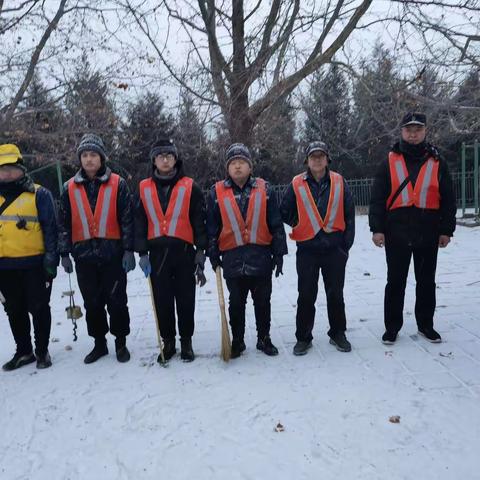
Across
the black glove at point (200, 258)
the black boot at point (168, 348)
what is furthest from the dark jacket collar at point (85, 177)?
the black boot at point (168, 348)

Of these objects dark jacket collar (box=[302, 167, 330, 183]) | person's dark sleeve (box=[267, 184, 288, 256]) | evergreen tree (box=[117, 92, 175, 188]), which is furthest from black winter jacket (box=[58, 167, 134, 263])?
evergreen tree (box=[117, 92, 175, 188])

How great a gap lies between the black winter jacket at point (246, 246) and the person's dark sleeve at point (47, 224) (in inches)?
52.0

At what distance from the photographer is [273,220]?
4.27 meters

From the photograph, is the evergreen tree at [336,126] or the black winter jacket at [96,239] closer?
the black winter jacket at [96,239]

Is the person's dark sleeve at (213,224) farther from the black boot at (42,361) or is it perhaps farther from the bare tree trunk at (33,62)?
the bare tree trunk at (33,62)

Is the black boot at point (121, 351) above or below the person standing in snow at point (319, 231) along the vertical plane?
below

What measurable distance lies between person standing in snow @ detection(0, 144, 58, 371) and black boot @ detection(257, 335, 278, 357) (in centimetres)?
191

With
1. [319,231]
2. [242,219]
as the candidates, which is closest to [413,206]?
[319,231]

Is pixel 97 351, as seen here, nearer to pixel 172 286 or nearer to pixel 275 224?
pixel 172 286

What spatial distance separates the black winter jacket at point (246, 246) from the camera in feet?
13.8

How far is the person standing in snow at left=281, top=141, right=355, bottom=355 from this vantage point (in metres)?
4.25

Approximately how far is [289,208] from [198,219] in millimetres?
830

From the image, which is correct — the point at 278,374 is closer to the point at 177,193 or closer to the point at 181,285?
the point at 181,285

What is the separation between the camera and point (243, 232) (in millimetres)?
4215
